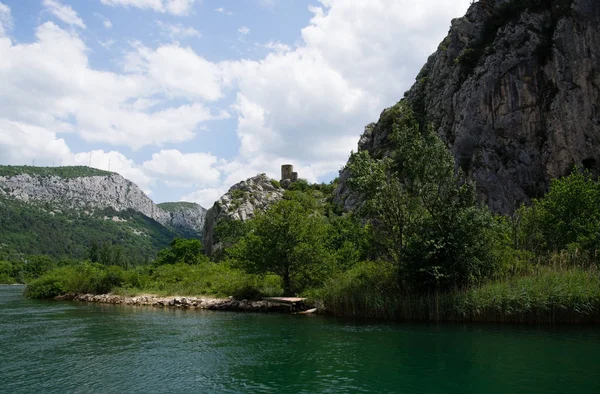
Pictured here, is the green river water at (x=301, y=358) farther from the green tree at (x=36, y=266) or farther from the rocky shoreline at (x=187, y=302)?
the green tree at (x=36, y=266)

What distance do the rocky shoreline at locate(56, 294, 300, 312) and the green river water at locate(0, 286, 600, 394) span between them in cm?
943

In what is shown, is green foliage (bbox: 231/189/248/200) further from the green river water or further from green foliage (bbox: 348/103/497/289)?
the green river water

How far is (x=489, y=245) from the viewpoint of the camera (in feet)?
93.2

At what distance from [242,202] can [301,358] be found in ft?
268

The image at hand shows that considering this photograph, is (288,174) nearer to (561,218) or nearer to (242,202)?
(242,202)

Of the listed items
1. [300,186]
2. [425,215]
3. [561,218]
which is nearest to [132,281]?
[425,215]

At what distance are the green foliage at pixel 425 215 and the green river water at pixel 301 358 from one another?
413 centimetres

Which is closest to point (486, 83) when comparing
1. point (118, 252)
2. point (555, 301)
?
point (555, 301)

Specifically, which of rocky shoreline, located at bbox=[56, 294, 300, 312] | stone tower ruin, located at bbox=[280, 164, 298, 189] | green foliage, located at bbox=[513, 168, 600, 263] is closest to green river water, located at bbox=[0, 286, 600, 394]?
rocky shoreline, located at bbox=[56, 294, 300, 312]

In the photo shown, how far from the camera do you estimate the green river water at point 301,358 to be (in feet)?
45.0

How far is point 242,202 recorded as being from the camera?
98.1 metres

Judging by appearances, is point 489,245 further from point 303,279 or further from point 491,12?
point 491,12

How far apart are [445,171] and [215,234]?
230 feet

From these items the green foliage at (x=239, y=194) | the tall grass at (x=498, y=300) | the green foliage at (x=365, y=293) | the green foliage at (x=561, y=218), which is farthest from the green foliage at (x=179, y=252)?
the green foliage at (x=561, y=218)
